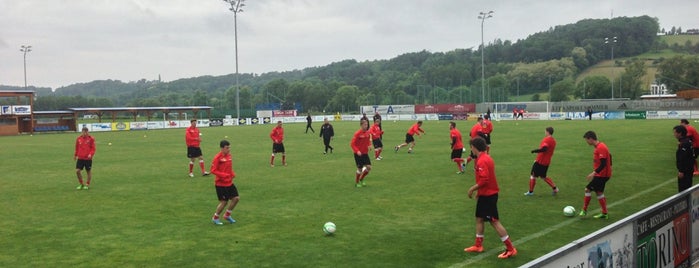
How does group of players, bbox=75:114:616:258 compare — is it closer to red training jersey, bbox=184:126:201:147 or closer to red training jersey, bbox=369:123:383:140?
red training jersey, bbox=184:126:201:147

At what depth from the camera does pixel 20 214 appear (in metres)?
12.6

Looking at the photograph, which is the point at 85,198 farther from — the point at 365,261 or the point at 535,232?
the point at 535,232

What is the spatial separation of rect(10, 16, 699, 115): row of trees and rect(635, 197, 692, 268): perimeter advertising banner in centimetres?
8911

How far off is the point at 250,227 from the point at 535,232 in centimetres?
564

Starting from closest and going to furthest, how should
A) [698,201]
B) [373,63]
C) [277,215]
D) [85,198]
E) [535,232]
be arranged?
[698,201] < [535,232] < [277,215] < [85,198] < [373,63]

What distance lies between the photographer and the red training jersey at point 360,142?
52.0ft

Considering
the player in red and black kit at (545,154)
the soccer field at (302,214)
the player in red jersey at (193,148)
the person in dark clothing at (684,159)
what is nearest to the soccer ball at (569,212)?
the soccer field at (302,214)

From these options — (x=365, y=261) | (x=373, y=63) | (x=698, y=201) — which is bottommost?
(x=365, y=261)

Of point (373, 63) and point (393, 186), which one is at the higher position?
point (373, 63)

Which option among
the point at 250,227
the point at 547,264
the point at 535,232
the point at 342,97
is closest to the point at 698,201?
the point at 535,232

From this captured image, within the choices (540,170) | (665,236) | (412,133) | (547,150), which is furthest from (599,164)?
(412,133)

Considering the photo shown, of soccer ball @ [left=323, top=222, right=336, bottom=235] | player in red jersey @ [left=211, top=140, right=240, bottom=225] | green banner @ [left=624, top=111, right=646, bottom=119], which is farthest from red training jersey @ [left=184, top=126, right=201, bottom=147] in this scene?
green banner @ [left=624, top=111, right=646, bottom=119]

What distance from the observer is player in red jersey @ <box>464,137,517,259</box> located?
8.20 meters

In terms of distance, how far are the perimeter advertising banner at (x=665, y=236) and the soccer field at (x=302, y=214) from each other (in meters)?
1.89
